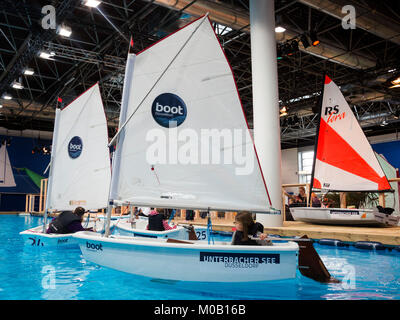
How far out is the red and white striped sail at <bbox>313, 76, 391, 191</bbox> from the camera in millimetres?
8273

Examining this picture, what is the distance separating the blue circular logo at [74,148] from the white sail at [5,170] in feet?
66.5

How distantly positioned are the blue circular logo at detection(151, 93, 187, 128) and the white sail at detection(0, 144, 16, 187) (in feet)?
80.8

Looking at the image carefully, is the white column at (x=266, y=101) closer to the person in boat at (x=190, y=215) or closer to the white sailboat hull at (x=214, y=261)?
the white sailboat hull at (x=214, y=261)

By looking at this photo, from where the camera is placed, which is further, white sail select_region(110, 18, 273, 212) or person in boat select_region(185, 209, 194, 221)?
person in boat select_region(185, 209, 194, 221)

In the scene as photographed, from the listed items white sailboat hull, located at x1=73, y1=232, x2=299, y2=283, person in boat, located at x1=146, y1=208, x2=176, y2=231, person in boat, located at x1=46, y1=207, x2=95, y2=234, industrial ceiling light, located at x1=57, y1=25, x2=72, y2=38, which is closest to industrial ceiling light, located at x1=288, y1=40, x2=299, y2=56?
person in boat, located at x1=146, y1=208, x2=176, y2=231

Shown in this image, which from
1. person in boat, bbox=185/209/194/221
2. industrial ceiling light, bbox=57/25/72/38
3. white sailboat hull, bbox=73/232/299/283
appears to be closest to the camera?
white sailboat hull, bbox=73/232/299/283

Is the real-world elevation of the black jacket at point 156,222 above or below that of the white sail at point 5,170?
below

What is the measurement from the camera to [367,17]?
A: 1037 cm

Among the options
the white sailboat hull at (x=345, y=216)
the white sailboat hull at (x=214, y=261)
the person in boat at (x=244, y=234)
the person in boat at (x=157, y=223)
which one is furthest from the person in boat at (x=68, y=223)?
the white sailboat hull at (x=345, y=216)

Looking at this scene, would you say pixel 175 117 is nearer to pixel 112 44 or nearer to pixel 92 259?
pixel 92 259

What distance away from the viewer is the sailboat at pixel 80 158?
7949 millimetres

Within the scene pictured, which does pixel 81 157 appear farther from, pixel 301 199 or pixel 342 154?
pixel 301 199

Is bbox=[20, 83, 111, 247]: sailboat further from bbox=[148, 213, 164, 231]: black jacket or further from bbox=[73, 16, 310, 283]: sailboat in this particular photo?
bbox=[73, 16, 310, 283]: sailboat

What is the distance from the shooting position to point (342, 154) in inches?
336
